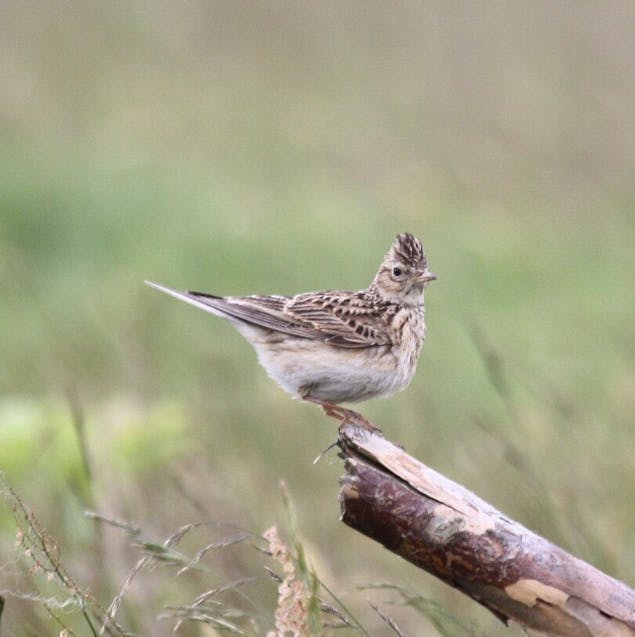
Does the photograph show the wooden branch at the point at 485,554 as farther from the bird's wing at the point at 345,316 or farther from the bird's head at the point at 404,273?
the bird's head at the point at 404,273

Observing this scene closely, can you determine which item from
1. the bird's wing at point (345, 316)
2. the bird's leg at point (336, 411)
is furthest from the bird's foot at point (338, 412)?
the bird's wing at point (345, 316)

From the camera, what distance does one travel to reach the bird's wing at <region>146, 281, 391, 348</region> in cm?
616

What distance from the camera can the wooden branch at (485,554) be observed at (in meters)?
3.81

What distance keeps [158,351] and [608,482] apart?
4.82m

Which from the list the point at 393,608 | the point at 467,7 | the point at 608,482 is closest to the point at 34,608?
the point at 393,608

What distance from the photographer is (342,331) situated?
20.4ft

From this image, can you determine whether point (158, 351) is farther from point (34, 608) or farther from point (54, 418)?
point (34, 608)

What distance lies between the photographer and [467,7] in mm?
17406

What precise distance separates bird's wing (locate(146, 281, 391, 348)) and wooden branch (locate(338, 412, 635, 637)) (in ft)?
7.22

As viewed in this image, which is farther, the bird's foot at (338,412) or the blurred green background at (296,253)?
the blurred green background at (296,253)

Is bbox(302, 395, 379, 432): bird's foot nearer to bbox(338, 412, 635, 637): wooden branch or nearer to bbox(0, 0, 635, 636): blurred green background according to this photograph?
bbox(0, 0, 635, 636): blurred green background

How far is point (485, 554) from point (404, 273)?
2.85 metres

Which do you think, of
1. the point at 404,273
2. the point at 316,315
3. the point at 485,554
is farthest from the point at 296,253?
the point at 485,554

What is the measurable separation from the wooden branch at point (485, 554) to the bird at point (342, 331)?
74.0 inches
